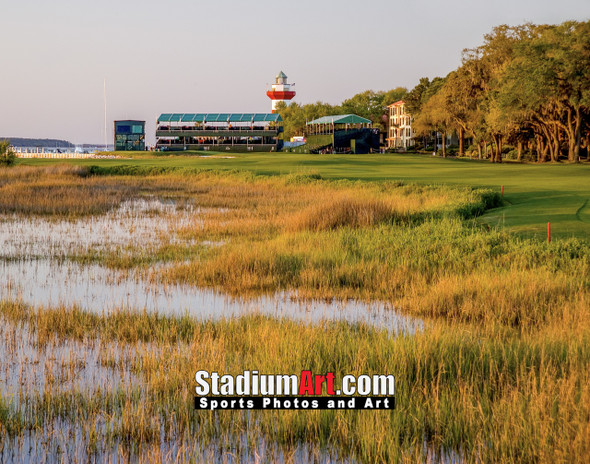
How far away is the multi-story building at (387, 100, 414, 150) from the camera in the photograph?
153m

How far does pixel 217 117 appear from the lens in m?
134

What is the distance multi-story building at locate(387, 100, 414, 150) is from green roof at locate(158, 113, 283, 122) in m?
32.8

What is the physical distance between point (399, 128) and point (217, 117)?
44.7 metres

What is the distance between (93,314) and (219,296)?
2.80 metres

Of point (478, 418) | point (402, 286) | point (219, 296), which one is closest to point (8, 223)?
point (219, 296)

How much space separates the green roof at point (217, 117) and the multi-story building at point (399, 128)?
3281 cm

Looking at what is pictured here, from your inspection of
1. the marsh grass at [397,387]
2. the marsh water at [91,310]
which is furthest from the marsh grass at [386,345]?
the marsh water at [91,310]

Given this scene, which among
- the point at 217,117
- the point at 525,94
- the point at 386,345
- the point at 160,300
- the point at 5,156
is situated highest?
the point at 217,117

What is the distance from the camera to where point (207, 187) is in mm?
44062

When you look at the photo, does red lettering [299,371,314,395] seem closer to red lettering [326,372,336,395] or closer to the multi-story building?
red lettering [326,372,336,395]

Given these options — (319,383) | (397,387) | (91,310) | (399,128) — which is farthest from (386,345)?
(399,128)

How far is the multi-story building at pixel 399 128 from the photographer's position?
153m

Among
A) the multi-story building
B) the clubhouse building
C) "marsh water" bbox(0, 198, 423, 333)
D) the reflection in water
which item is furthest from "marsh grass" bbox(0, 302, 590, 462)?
the multi-story building

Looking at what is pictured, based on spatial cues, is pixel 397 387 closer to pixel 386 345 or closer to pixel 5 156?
pixel 386 345
